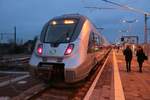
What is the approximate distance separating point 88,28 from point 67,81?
326cm

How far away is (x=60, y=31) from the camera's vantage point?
15492 mm

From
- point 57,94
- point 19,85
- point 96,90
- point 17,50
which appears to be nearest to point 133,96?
point 96,90

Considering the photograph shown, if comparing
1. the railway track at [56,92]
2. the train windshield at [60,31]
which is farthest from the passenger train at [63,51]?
the railway track at [56,92]

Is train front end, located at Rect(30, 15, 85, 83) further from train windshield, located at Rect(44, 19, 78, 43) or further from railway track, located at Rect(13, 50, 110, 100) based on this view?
railway track, located at Rect(13, 50, 110, 100)

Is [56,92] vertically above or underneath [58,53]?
underneath

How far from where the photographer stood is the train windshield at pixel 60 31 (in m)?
15.1

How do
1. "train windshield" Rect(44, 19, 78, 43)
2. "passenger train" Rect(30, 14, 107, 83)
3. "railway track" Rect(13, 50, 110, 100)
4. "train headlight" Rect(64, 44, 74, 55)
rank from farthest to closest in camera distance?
"train windshield" Rect(44, 19, 78, 43), "train headlight" Rect(64, 44, 74, 55), "passenger train" Rect(30, 14, 107, 83), "railway track" Rect(13, 50, 110, 100)

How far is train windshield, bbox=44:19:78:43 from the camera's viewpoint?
1509 centimetres

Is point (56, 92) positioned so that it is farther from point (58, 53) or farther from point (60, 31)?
point (60, 31)

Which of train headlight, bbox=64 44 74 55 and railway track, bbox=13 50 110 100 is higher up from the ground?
train headlight, bbox=64 44 74 55

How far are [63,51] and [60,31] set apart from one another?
1.39 meters

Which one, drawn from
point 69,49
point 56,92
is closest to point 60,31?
point 69,49

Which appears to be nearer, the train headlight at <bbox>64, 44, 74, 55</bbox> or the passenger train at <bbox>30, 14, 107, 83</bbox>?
the passenger train at <bbox>30, 14, 107, 83</bbox>

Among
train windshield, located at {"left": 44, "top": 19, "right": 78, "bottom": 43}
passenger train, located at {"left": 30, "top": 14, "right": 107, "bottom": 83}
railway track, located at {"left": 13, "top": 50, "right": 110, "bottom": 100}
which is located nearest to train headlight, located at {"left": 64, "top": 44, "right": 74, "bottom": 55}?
passenger train, located at {"left": 30, "top": 14, "right": 107, "bottom": 83}
